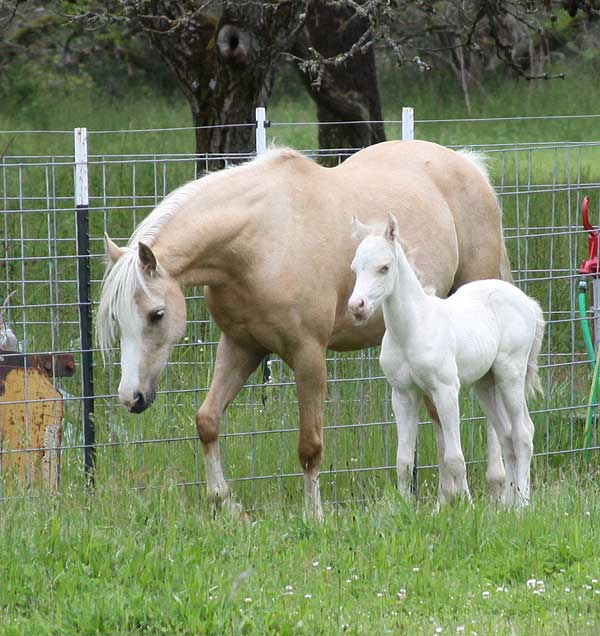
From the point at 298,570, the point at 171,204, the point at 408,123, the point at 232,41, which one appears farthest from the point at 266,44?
the point at 298,570

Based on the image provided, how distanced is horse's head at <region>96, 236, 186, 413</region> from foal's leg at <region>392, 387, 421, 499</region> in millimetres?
1109

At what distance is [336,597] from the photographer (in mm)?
4355

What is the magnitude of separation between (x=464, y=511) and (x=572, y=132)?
16310 mm

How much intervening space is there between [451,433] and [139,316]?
157cm

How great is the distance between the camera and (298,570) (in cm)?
461

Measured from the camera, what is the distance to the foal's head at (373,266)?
5215 mm

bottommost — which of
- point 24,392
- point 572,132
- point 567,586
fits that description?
point 567,586

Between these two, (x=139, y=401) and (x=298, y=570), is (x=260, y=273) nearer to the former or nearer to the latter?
(x=139, y=401)

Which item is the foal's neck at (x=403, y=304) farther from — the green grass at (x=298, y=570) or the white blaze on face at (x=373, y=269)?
the green grass at (x=298, y=570)

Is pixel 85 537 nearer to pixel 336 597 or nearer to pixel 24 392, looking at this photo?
pixel 336 597

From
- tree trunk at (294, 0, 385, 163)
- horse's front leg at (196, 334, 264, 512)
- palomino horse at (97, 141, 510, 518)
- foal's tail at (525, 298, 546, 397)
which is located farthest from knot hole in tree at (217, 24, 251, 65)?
foal's tail at (525, 298, 546, 397)

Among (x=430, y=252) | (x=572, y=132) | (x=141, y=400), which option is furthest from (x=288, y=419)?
(x=572, y=132)

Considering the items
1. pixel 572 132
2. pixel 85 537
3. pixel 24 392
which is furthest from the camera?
pixel 572 132

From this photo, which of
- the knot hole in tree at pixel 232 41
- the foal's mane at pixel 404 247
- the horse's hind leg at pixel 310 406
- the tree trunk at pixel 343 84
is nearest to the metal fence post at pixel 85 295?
the horse's hind leg at pixel 310 406
